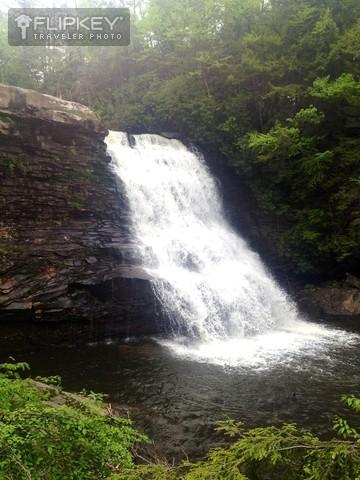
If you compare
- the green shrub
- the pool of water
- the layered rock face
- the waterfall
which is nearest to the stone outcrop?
the waterfall

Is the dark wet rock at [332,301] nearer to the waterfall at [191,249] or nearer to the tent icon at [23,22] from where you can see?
the waterfall at [191,249]

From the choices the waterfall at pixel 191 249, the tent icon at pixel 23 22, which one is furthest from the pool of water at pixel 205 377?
the tent icon at pixel 23 22

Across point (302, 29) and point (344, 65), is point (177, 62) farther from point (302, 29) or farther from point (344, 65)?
point (344, 65)

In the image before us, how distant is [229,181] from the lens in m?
22.8

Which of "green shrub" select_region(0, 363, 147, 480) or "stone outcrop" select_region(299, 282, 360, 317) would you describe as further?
"stone outcrop" select_region(299, 282, 360, 317)

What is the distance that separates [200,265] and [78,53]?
24282 millimetres

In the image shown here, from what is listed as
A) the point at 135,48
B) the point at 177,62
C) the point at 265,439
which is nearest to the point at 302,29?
the point at 177,62

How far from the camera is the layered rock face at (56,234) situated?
13055mm

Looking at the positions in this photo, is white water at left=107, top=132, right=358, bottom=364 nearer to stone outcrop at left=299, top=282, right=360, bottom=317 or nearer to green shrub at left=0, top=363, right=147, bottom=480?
stone outcrop at left=299, top=282, right=360, bottom=317

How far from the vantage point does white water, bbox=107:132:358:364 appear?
13656 mm

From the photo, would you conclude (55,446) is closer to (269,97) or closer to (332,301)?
(332,301)

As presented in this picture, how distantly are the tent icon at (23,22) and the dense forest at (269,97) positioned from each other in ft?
5.43

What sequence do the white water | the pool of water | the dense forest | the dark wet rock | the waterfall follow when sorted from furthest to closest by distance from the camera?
1. the dense forest
2. the dark wet rock
3. the waterfall
4. the white water
5. the pool of water

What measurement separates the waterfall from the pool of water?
3.49 feet
